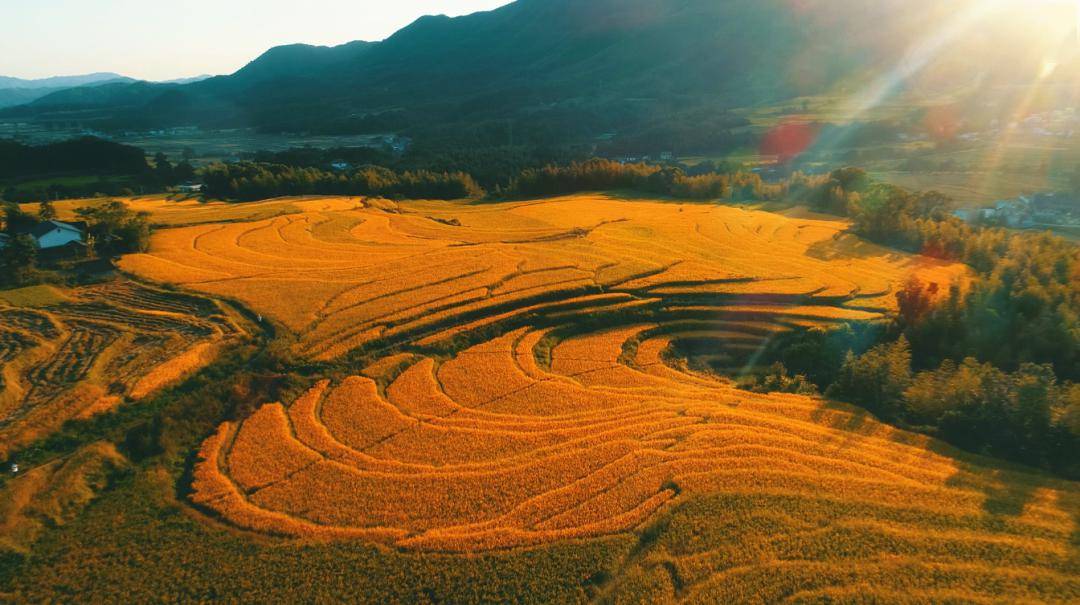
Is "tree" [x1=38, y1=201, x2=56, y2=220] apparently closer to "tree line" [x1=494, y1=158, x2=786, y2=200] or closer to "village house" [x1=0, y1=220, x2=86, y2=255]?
"village house" [x1=0, y1=220, x2=86, y2=255]

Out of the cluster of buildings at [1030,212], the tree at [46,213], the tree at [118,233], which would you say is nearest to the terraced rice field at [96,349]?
the tree at [118,233]

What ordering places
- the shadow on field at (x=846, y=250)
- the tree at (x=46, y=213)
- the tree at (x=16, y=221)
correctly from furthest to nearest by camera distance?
the tree at (x=46, y=213) → the shadow on field at (x=846, y=250) → the tree at (x=16, y=221)

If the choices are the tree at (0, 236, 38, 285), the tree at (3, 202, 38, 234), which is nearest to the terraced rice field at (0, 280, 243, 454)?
the tree at (0, 236, 38, 285)

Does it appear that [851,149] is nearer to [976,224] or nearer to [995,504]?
[976,224]

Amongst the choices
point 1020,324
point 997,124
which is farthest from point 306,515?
point 997,124

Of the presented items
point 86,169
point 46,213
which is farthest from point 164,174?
point 46,213

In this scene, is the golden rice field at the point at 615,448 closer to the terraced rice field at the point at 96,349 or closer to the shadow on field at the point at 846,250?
the terraced rice field at the point at 96,349

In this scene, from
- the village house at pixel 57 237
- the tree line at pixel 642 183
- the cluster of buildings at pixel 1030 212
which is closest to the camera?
the village house at pixel 57 237
